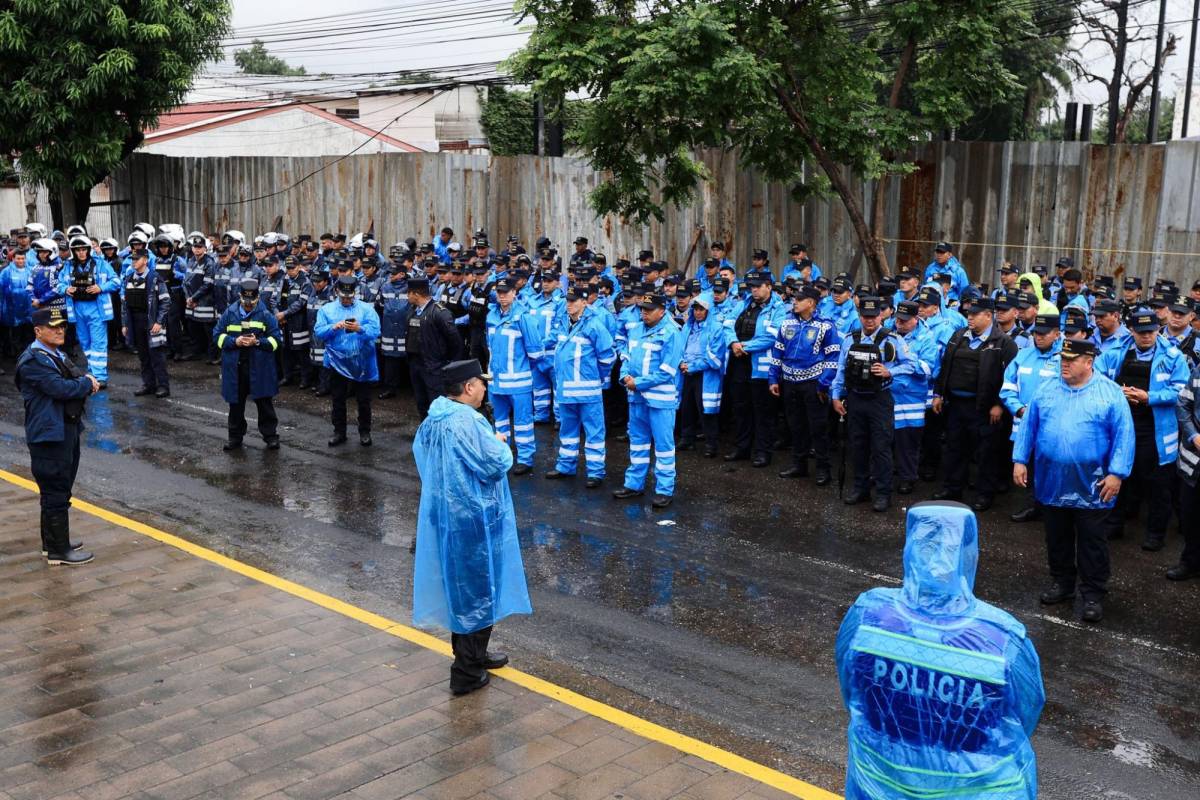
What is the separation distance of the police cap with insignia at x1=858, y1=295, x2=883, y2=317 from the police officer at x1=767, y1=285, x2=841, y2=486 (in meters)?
0.87

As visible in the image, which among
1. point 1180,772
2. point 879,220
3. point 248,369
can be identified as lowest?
point 1180,772

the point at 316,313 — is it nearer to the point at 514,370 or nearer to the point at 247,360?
the point at 247,360

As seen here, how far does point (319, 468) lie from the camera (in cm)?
1233

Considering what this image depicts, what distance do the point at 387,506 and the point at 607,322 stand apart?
3.06 metres

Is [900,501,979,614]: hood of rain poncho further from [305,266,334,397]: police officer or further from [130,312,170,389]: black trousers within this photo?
[130,312,170,389]: black trousers

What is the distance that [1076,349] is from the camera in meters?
7.91

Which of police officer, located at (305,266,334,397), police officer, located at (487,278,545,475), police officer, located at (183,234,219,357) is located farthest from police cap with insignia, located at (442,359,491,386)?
police officer, located at (183,234,219,357)

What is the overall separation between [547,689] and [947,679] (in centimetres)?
348

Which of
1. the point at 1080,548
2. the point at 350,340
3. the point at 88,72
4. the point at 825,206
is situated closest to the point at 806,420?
the point at 1080,548

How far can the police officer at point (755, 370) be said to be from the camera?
12.4m

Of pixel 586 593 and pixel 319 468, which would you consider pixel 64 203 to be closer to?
pixel 319 468

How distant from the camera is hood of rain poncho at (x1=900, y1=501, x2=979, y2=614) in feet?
11.8

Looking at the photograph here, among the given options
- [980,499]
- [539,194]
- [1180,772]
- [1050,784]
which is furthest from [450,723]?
[539,194]

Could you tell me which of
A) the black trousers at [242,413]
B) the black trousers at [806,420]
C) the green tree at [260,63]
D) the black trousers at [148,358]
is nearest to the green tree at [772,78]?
the black trousers at [806,420]
